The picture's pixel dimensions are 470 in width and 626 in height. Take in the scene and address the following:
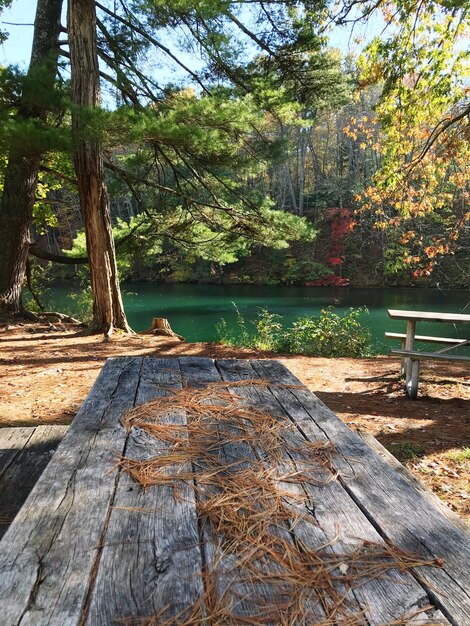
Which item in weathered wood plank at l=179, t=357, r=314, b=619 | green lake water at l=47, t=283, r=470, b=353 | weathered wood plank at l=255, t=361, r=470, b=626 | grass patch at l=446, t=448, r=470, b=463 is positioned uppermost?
weathered wood plank at l=179, t=357, r=314, b=619

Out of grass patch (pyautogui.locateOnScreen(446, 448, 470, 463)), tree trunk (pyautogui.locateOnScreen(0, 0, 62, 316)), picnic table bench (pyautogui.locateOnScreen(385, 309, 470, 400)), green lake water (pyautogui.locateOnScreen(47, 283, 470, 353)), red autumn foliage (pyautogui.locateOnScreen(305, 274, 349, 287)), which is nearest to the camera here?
grass patch (pyautogui.locateOnScreen(446, 448, 470, 463))

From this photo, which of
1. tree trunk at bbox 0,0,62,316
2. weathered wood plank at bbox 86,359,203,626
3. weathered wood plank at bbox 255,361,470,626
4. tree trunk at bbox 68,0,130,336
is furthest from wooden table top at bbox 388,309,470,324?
tree trunk at bbox 0,0,62,316

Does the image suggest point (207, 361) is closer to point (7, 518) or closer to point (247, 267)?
point (7, 518)

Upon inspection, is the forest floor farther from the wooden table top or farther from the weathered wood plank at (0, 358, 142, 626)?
the weathered wood plank at (0, 358, 142, 626)

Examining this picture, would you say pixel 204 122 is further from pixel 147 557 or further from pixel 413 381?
pixel 147 557

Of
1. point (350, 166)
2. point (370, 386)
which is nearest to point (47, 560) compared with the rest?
point (370, 386)

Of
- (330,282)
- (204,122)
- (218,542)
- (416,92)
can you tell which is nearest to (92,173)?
(204,122)

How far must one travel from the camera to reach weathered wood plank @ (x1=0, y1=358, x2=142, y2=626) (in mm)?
818

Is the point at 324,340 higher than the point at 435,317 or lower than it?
lower

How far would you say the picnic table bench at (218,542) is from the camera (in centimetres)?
83

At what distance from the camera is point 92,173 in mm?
6949

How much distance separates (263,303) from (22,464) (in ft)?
61.5

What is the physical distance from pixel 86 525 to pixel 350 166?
1263 inches

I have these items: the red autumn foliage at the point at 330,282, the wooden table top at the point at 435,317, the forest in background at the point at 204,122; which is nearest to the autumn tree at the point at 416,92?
the forest in background at the point at 204,122
